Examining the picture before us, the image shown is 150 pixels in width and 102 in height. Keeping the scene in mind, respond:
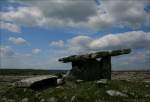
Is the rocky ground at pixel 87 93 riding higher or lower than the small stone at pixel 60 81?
lower

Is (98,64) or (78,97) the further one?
(98,64)

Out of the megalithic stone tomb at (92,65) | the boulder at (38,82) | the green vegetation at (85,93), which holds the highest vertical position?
the megalithic stone tomb at (92,65)

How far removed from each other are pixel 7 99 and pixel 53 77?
6547 millimetres

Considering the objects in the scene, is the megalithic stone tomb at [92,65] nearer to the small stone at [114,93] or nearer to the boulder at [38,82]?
the boulder at [38,82]

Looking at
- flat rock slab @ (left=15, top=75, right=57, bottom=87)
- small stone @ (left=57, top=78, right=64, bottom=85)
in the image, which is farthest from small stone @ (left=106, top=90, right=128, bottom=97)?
flat rock slab @ (left=15, top=75, right=57, bottom=87)

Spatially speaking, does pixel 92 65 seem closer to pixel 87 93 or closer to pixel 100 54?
pixel 100 54

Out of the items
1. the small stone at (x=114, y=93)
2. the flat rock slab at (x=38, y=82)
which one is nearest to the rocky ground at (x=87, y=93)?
the small stone at (x=114, y=93)

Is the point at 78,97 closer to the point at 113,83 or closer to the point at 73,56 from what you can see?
the point at 113,83

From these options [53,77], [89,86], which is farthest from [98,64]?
[89,86]

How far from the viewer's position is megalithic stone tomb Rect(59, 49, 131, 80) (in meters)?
41.2

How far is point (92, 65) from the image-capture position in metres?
42.0

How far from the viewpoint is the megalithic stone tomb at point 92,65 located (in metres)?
41.2

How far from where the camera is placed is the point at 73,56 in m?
42.2

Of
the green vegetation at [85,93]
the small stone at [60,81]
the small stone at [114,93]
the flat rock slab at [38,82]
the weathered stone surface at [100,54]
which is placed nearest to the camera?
the green vegetation at [85,93]
